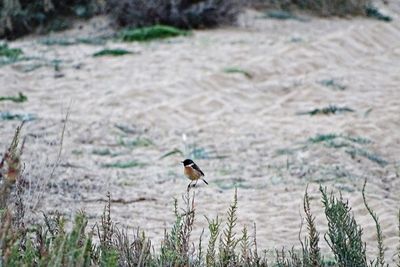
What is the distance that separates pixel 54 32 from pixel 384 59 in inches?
181

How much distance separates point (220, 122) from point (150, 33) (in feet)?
10.8

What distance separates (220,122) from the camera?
8.44 meters

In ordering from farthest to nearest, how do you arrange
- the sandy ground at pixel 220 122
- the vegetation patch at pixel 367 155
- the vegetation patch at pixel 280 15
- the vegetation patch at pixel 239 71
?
the vegetation patch at pixel 280 15 → the vegetation patch at pixel 239 71 → the vegetation patch at pixel 367 155 → the sandy ground at pixel 220 122

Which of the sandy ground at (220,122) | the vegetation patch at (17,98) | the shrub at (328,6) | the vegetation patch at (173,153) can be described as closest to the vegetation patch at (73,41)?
the sandy ground at (220,122)

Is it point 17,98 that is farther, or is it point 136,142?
point 17,98

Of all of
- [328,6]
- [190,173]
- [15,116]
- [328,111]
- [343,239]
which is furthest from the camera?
[328,6]

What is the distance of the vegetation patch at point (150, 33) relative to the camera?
11359mm

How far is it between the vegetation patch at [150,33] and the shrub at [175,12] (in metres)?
0.47

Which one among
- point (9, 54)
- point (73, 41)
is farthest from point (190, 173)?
point (73, 41)

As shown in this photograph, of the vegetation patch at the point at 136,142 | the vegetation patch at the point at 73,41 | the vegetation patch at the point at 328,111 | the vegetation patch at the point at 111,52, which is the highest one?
the vegetation patch at the point at 73,41

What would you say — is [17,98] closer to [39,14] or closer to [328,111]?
[328,111]

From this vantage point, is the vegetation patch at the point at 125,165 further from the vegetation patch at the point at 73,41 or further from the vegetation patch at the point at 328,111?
the vegetation patch at the point at 73,41

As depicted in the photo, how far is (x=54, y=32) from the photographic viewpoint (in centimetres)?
1246

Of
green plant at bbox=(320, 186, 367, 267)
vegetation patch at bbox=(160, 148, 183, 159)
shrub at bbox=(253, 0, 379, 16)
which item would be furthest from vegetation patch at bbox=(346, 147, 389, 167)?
shrub at bbox=(253, 0, 379, 16)
